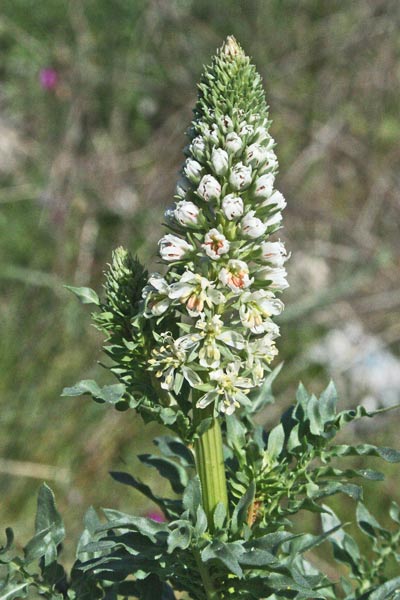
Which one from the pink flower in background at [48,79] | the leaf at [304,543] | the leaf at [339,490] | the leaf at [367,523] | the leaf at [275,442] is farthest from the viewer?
the pink flower in background at [48,79]

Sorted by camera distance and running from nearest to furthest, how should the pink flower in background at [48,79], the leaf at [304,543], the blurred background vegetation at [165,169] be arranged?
the leaf at [304,543], the blurred background vegetation at [165,169], the pink flower in background at [48,79]

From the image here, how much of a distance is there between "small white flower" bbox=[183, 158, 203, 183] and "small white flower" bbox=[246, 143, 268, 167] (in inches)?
4.1

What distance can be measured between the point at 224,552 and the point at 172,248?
622 millimetres

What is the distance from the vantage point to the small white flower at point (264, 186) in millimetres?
1641

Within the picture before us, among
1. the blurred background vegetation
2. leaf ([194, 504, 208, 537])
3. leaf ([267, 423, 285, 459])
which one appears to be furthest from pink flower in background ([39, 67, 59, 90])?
leaf ([194, 504, 208, 537])

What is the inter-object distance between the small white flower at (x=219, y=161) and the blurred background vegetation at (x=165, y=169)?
11.3ft

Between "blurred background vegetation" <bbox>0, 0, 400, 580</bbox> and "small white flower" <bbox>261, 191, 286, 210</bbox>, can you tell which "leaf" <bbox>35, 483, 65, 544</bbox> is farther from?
"blurred background vegetation" <bbox>0, 0, 400, 580</bbox>

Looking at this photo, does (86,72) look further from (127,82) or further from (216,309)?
(216,309)

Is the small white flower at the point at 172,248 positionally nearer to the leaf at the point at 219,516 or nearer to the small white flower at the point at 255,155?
the small white flower at the point at 255,155

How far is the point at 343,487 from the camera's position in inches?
64.4

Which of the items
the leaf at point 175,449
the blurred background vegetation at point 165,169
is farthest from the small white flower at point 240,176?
the blurred background vegetation at point 165,169

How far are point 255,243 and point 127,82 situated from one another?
542 centimetres

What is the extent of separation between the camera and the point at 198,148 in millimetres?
1658

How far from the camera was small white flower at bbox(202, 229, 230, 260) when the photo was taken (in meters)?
1.62
